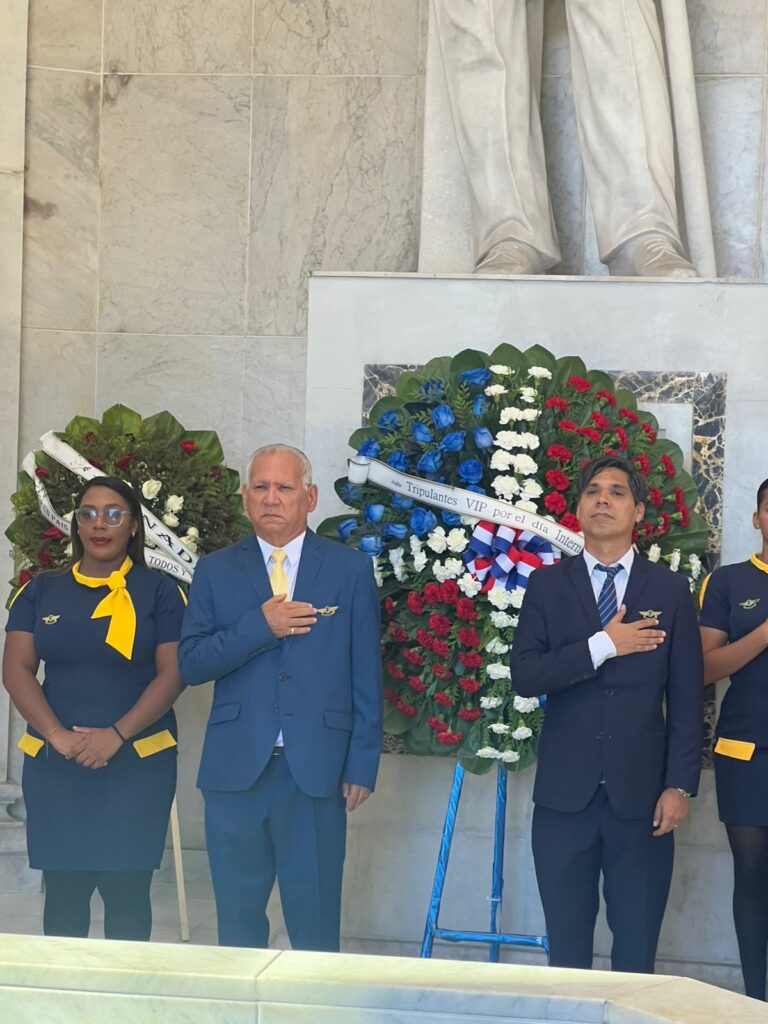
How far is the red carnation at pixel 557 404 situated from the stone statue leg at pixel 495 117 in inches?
40.7

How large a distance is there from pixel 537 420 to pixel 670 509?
491 millimetres

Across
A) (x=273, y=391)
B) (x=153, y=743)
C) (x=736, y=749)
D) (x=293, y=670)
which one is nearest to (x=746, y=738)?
(x=736, y=749)

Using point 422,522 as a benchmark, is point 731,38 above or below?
above

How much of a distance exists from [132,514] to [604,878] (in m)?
1.59

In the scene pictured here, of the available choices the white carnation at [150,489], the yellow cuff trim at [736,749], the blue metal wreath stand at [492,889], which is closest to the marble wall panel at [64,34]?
the white carnation at [150,489]

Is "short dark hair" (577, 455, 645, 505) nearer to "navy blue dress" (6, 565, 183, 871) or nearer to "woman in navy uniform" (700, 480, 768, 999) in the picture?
"woman in navy uniform" (700, 480, 768, 999)

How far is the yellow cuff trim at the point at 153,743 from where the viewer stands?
12.7 ft

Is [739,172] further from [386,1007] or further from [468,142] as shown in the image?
[386,1007]

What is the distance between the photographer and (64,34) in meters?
6.18

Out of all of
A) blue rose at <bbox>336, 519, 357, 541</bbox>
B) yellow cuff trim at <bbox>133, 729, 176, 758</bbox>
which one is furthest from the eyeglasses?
blue rose at <bbox>336, 519, 357, 541</bbox>

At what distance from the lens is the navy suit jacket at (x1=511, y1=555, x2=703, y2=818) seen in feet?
11.7

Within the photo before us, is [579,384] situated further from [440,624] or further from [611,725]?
[611,725]

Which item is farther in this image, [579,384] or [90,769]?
[579,384]

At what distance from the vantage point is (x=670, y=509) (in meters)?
4.32
